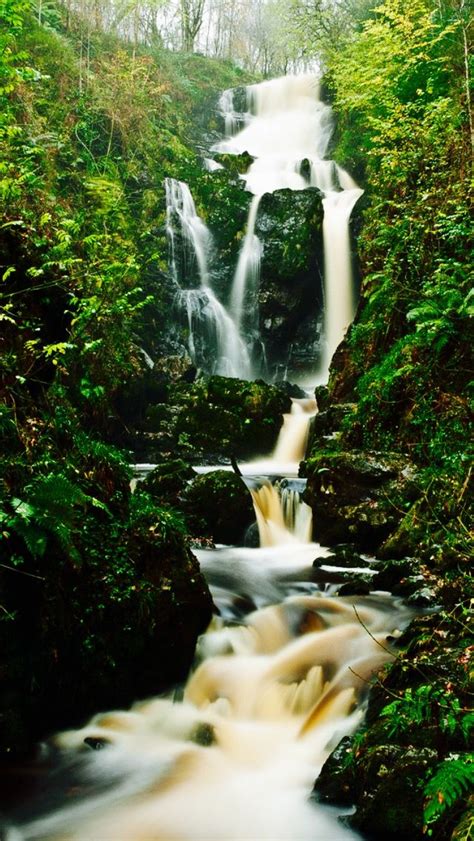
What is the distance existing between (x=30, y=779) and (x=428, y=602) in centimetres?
385

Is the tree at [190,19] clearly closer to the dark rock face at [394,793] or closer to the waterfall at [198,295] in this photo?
the waterfall at [198,295]

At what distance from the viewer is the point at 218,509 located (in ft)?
28.9

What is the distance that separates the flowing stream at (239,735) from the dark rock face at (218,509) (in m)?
1.91

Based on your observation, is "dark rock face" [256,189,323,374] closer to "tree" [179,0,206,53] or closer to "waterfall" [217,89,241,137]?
"waterfall" [217,89,241,137]

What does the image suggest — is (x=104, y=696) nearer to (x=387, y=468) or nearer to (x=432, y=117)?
(x=387, y=468)

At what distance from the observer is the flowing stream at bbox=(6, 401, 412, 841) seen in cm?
365

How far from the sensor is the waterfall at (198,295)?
54.7 feet

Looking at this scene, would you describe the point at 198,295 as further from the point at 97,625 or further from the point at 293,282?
the point at 97,625

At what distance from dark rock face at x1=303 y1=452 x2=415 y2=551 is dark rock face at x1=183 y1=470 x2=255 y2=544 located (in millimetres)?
1098

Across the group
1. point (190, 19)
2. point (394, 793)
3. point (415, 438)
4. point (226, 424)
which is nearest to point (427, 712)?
point (394, 793)

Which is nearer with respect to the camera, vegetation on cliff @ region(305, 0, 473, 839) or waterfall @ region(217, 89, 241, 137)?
vegetation on cliff @ region(305, 0, 473, 839)

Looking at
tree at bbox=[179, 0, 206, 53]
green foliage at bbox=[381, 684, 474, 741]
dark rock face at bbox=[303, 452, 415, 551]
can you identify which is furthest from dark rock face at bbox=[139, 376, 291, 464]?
tree at bbox=[179, 0, 206, 53]

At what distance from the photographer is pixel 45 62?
672 inches

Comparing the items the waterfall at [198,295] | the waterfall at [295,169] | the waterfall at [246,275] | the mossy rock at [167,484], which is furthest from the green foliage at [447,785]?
the waterfall at [246,275]
